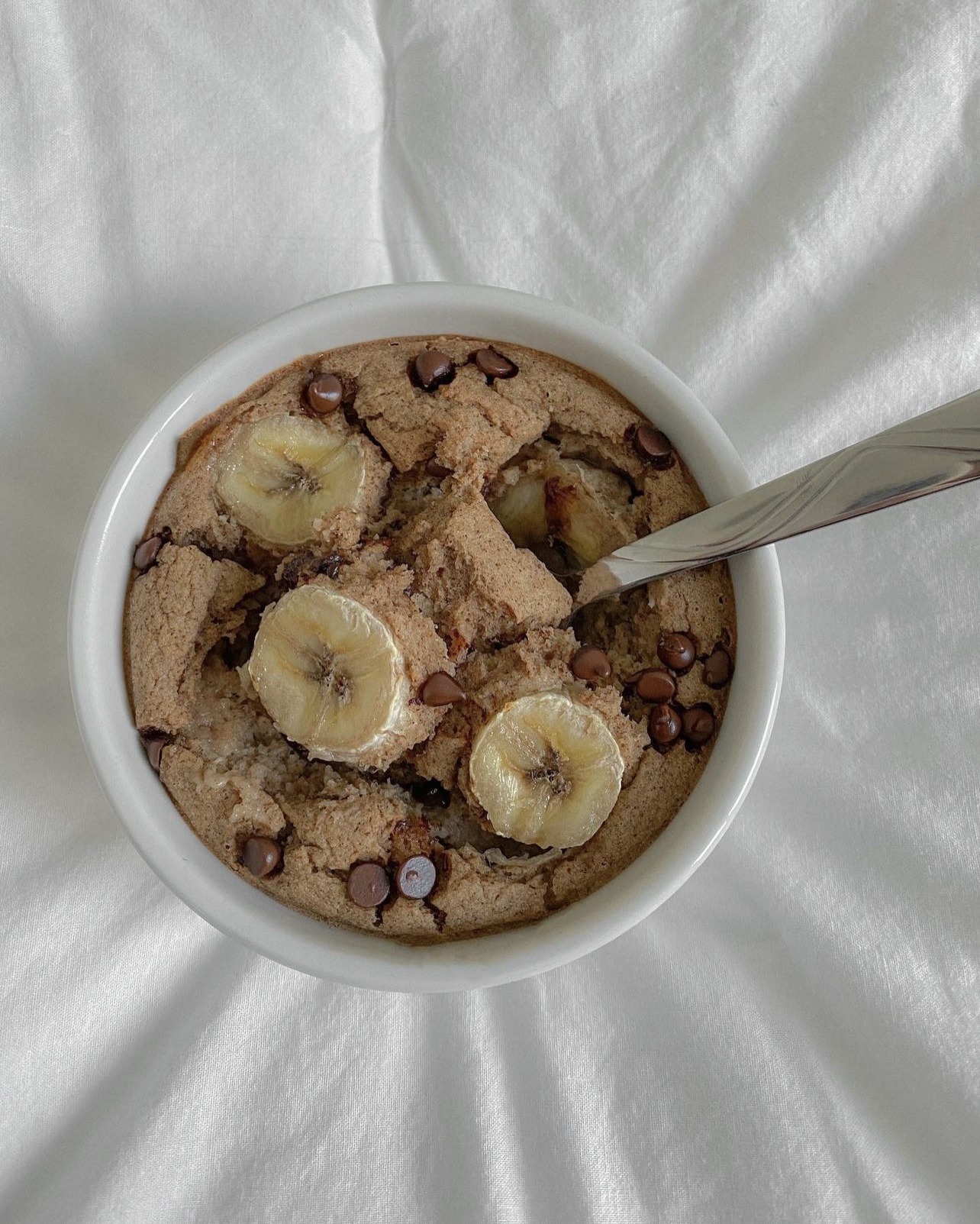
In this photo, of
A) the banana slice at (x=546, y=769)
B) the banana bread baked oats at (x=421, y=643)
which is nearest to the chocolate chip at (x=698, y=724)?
the banana bread baked oats at (x=421, y=643)

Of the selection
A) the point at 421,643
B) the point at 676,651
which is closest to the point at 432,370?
the point at 421,643

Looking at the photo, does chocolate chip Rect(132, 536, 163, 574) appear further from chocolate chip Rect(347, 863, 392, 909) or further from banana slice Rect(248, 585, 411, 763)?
chocolate chip Rect(347, 863, 392, 909)

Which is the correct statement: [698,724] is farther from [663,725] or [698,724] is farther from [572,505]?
[572,505]

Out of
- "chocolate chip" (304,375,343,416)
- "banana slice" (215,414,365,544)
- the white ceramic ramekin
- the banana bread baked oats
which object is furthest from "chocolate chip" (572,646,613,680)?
"chocolate chip" (304,375,343,416)

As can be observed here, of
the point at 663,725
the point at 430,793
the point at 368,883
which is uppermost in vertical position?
the point at 663,725

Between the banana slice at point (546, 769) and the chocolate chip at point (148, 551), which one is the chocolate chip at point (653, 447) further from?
the chocolate chip at point (148, 551)
